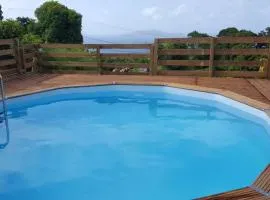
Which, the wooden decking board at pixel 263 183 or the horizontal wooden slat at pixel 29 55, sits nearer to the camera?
the wooden decking board at pixel 263 183

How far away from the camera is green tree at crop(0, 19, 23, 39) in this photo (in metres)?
12.4

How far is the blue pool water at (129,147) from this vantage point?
435 centimetres

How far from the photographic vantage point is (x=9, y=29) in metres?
12.6

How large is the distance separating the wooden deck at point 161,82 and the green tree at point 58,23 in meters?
7.09

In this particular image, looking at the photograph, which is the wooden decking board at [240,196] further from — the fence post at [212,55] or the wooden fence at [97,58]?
the wooden fence at [97,58]

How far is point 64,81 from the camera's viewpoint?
959 centimetres

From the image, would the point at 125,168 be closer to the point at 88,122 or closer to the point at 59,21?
the point at 88,122

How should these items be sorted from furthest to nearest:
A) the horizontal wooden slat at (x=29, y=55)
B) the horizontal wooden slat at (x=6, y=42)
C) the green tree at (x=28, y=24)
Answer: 1. the green tree at (x=28, y=24)
2. the horizontal wooden slat at (x=29, y=55)
3. the horizontal wooden slat at (x=6, y=42)

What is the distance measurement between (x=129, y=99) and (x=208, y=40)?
9.28 feet

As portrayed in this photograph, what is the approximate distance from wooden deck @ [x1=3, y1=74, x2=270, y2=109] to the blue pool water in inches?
14.0

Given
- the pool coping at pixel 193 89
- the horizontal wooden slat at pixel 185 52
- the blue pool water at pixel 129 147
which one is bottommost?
the blue pool water at pixel 129 147

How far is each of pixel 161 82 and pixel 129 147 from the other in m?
3.73

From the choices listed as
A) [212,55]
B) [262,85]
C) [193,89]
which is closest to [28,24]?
[212,55]

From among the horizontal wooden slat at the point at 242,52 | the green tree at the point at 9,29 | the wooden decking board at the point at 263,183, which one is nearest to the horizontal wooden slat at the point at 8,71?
the green tree at the point at 9,29
